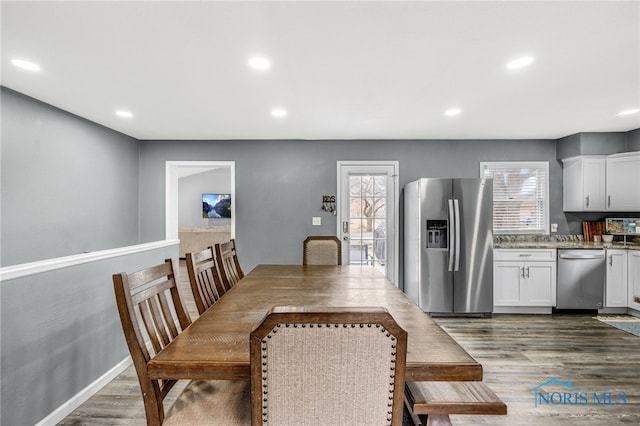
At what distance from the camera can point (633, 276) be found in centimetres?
399

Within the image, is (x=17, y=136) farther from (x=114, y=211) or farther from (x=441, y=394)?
(x=441, y=394)

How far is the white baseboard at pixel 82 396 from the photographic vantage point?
76.5 inches

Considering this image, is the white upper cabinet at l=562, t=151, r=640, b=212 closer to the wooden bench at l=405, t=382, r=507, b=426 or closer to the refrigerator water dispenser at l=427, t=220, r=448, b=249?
the refrigerator water dispenser at l=427, t=220, r=448, b=249

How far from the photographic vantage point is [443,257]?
398 centimetres

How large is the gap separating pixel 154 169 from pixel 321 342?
4.63m

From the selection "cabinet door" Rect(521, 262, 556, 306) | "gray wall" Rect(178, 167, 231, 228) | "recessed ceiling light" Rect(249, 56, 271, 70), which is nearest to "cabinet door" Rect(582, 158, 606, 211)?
"cabinet door" Rect(521, 262, 556, 306)

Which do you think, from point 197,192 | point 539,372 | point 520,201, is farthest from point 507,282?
point 197,192

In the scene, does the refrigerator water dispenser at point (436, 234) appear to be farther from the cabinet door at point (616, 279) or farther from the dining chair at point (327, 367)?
the dining chair at point (327, 367)

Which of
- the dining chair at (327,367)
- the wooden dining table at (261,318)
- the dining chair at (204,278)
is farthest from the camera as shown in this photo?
the dining chair at (204,278)

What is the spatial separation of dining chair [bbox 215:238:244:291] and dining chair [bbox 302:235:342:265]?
2.29 feet

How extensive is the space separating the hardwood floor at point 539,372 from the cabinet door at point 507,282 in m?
0.23

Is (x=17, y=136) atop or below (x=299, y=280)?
atop

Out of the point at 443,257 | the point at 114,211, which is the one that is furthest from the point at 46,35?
the point at 443,257

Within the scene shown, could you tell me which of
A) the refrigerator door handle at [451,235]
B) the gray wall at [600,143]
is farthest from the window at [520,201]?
the refrigerator door handle at [451,235]
